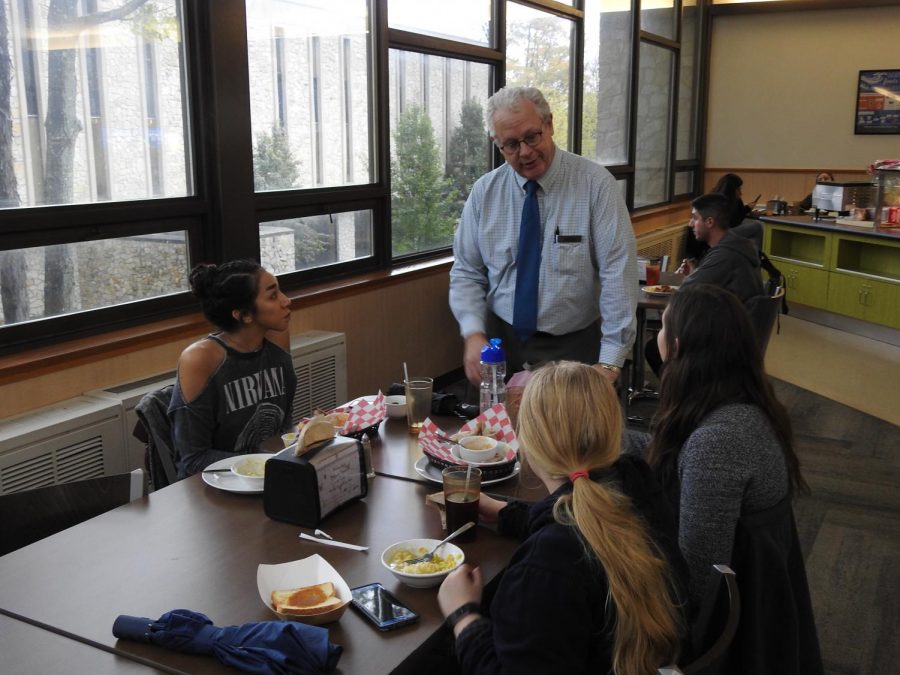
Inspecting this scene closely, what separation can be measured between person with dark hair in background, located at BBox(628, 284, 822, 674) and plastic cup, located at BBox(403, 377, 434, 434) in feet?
2.23

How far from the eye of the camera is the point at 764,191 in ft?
32.1

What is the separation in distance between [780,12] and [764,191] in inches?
75.3

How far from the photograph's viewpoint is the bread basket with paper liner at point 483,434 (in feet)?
6.79

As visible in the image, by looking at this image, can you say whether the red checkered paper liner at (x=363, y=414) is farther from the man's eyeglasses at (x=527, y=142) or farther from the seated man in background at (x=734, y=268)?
the seated man in background at (x=734, y=268)

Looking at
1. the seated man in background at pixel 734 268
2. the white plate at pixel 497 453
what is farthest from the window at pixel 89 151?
the seated man in background at pixel 734 268

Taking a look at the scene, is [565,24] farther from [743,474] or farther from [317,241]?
[743,474]

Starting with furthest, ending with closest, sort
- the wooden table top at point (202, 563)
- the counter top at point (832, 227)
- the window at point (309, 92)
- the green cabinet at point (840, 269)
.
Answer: the green cabinet at point (840, 269)
the counter top at point (832, 227)
the window at point (309, 92)
the wooden table top at point (202, 563)

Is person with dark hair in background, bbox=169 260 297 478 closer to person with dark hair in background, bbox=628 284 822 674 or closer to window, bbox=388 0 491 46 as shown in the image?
person with dark hair in background, bbox=628 284 822 674

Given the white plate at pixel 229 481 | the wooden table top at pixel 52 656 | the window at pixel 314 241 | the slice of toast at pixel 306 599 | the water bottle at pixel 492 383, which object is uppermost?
the window at pixel 314 241

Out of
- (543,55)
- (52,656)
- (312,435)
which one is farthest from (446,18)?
(52,656)

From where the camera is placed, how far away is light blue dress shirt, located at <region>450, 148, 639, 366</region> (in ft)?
9.63

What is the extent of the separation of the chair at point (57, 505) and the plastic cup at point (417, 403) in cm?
73

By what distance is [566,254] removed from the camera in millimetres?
3025

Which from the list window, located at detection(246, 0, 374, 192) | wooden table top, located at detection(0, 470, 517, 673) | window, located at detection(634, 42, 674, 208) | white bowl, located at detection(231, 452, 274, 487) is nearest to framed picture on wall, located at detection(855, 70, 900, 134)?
window, located at detection(634, 42, 674, 208)
